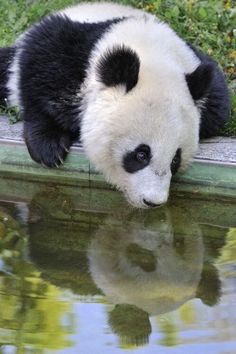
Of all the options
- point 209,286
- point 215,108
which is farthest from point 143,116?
point 209,286

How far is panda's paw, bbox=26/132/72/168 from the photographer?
5.15 m

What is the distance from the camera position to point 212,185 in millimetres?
5098

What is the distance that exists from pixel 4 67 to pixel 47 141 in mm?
1136

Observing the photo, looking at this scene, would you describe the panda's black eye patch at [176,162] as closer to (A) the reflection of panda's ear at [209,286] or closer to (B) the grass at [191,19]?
(A) the reflection of panda's ear at [209,286]

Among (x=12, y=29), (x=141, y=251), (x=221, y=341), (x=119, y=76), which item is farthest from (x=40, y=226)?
(x=12, y=29)

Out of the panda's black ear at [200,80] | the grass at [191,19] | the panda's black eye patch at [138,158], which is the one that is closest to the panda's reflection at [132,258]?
the panda's black eye patch at [138,158]

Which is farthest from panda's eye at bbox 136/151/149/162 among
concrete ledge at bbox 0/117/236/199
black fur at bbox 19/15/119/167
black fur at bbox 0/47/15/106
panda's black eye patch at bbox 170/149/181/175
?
black fur at bbox 0/47/15/106

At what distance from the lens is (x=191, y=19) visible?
7188 millimetres

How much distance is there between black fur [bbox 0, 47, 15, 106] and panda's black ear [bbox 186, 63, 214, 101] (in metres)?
1.61

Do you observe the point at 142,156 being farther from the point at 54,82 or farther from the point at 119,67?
the point at 54,82

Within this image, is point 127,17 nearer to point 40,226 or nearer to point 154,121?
point 154,121

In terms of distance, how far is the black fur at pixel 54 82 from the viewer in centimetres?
515

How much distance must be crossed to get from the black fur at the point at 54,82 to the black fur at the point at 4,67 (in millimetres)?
643

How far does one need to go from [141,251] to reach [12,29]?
3272 mm
